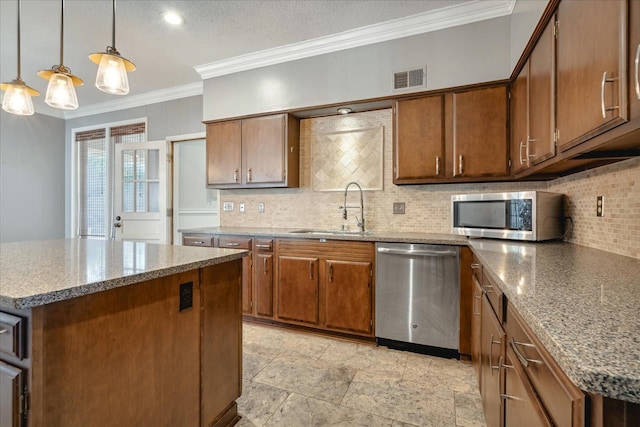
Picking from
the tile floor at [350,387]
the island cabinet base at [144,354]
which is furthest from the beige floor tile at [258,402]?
the island cabinet base at [144,354]

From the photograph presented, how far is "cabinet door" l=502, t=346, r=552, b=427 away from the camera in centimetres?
75

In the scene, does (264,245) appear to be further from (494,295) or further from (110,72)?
(494,295)

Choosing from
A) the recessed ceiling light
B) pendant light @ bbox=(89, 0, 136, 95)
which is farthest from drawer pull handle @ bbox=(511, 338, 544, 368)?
the recessed ceiling light

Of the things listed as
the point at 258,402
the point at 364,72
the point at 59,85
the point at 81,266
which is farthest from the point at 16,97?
the point at 364,72

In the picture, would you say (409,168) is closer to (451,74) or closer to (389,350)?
(451,74)

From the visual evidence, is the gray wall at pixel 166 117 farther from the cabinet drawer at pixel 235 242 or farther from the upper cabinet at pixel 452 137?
the upper cabinet at pixel 452 137

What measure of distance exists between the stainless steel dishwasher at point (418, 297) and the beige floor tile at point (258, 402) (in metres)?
1.02

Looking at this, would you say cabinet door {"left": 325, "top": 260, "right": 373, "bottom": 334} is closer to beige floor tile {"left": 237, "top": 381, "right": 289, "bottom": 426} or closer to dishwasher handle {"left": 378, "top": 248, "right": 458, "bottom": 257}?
dishwasher handle {"left": 378, "top": 248, "right": 458, "bottom": 257}

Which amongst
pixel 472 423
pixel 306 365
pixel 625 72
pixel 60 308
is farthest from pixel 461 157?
pixel 60 308

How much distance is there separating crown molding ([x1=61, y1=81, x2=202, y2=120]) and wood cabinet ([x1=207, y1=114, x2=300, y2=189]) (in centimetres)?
96

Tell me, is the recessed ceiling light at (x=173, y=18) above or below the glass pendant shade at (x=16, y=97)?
above

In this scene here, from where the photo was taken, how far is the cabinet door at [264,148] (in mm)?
3270

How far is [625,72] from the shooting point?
966 mm

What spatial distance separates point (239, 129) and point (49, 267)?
8.34ft
